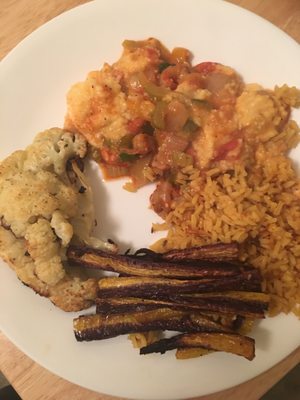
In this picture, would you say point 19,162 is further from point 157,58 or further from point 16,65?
point 157,58

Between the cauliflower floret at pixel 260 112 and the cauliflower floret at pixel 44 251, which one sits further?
the cauliflower floret at pixel 260 112

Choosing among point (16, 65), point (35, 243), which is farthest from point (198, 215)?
point (16, 65)

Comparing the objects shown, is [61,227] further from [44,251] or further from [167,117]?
[167,117]

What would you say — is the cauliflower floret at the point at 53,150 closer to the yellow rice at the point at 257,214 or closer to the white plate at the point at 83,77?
the white plate at the point at 83,77

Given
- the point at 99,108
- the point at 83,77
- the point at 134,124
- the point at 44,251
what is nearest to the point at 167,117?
the point at 134,124

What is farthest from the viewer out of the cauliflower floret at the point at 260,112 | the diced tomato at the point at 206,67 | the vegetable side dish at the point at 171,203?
the diced tomato at the point at 206,67

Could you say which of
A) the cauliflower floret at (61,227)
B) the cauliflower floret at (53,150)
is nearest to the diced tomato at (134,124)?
the cauliflower floret at (53,150)

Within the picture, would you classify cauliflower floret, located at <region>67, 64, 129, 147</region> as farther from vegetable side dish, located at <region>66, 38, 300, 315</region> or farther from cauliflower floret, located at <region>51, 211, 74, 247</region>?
cauliflower floret, located at <region>51, 211, 74, 247</region>
